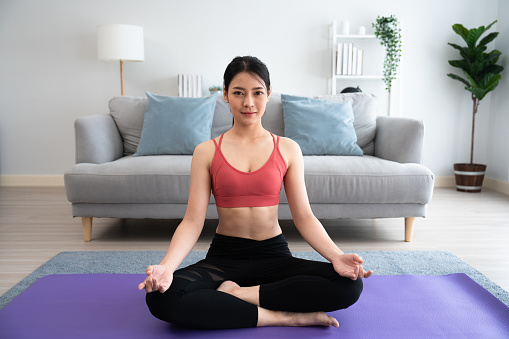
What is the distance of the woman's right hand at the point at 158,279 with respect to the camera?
122 cm

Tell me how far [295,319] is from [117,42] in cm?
324

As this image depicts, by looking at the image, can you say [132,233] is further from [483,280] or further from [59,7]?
[59,7]

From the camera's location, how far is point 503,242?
2.64 meters

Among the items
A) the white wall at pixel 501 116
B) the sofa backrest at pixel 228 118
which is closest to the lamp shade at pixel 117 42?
the sofa backrest at pixel 228 118

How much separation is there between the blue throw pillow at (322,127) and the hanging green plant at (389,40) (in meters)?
1.46

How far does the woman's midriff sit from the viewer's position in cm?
153

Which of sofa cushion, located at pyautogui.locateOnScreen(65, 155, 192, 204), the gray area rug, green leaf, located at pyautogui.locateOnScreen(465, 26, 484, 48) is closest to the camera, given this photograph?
the gray area rug

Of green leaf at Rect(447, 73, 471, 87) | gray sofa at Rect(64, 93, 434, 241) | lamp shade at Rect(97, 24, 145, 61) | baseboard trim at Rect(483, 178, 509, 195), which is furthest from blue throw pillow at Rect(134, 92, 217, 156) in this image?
baseboard trim at Rect(483, 178, 509, 195)

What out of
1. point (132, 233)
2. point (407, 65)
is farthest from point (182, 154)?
point (407, 65)

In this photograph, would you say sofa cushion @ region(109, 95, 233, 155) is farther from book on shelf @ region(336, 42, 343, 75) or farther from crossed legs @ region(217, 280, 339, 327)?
crossed legs @ region(217, 280, 339, 327)

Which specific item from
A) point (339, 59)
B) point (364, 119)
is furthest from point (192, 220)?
point (339, 59)

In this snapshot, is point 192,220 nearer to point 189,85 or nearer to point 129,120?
point 129,120

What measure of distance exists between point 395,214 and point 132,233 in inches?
63.8

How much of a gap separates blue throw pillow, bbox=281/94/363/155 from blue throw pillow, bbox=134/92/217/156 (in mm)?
566
